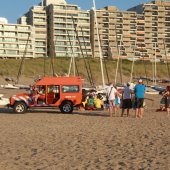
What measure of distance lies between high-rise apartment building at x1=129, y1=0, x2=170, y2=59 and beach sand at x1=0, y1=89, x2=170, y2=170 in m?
117

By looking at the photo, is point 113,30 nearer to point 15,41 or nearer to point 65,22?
point 65,22

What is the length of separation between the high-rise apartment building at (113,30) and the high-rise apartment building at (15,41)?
65.4 feet

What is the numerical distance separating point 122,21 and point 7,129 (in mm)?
122344

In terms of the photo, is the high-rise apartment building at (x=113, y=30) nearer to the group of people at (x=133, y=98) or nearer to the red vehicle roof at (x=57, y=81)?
the red vehicle roof at (x=57, y=81)

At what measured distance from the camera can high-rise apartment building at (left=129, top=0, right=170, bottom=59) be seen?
13514 centimetres

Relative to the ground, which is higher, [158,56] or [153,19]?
[153,19]

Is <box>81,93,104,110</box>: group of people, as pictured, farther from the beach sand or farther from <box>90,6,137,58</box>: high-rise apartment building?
<box>90,6,137,58</box>: high-rise apartment building

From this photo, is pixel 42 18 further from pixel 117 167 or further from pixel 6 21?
pixel 117 167

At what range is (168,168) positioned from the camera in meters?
7.89

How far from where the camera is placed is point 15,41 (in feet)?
351

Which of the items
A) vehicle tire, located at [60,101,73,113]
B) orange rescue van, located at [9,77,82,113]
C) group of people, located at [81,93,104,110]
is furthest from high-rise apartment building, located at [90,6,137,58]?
vehicle tire, located at [60,101,73,113]

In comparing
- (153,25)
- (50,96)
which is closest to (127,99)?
(50,96)

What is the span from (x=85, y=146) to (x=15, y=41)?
98621 millimetres

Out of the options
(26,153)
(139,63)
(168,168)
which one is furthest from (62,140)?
(139,63)
